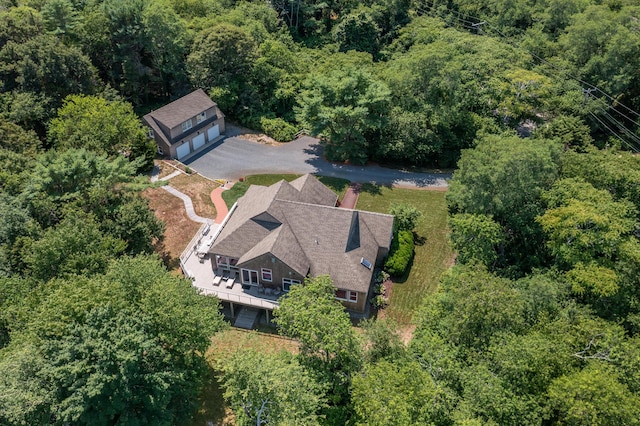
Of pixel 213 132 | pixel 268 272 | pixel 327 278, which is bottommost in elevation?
pixel 213 132

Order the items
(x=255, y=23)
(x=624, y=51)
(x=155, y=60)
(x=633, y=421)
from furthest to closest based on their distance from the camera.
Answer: (x=255, y=23) < (x=155, y=60) < (x=624, y=51) < (x=633, y=421)

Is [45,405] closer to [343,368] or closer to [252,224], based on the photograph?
[343,368]

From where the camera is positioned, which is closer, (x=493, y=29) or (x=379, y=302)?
(x=379, y=302)

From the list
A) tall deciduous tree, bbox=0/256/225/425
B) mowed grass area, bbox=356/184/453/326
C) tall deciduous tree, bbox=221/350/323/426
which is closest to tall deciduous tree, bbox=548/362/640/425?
tall deciduous tree, bbox=221/350/323/426

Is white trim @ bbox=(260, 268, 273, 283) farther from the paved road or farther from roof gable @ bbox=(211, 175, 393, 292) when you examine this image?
the paved road

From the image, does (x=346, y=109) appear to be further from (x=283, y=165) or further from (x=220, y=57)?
(x=220, y=57)

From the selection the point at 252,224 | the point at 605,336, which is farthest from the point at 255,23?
the point at 605,336

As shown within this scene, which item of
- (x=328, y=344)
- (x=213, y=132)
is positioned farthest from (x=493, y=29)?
(x=328, y=344)
